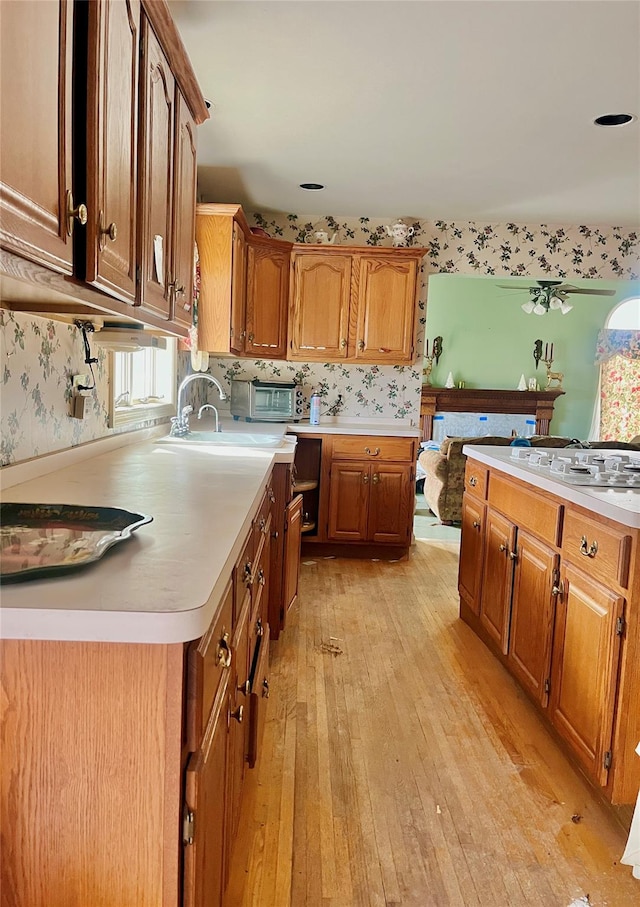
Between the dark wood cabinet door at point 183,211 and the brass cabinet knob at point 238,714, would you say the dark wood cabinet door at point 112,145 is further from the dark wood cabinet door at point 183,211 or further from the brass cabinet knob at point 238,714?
the brass cabinet knob at point 238,714

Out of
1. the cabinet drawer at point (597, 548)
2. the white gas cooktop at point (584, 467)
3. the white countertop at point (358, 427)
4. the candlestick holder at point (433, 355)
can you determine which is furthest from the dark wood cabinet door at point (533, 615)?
the candlestick holder at point (433, 355)

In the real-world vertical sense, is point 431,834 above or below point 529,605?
below

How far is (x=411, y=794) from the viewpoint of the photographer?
1936 mm

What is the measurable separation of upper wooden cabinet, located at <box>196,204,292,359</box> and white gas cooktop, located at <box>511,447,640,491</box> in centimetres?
190

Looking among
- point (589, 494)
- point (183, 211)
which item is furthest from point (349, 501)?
point (183, 211)

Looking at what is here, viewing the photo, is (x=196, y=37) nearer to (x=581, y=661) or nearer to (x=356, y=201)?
(x=356, y=201)

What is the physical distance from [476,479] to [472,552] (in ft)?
1.18

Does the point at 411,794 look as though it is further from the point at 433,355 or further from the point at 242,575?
the point at 433,355

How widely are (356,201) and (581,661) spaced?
3294 mm

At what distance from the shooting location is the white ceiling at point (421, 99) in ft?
6.99

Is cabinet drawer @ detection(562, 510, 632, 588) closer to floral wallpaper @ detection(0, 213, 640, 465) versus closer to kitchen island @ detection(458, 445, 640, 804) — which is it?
kitchen island @ detection(458, 445, 640, 804)

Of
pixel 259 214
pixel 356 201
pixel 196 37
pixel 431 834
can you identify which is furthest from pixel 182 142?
pixel 259 214

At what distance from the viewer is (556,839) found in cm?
176

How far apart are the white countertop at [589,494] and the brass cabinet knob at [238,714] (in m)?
1.08
